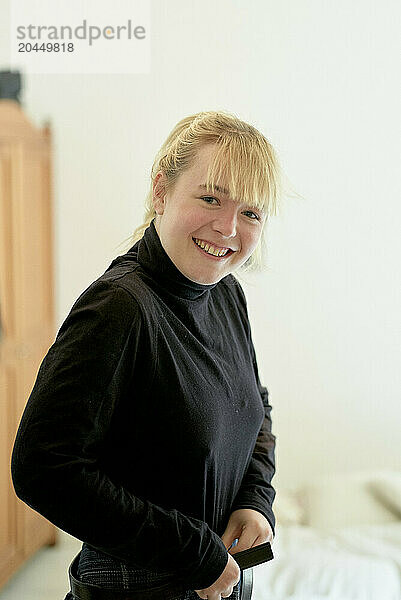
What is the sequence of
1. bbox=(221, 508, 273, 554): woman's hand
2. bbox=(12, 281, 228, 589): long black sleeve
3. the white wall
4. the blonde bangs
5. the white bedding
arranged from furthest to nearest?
the white wall
the white bedding
bbox=(221, 508, 273, 554): woman's hand
the blonde bangs
bbox=(12, 281, 228, 589): long black sleeve

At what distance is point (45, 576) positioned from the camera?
265cm

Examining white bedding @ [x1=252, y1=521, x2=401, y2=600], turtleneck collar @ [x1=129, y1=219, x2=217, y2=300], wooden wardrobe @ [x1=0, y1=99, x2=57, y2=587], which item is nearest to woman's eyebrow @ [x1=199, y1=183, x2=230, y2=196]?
turtleneck collar @ [x1=129, y1=219, x2=217, y2=300]

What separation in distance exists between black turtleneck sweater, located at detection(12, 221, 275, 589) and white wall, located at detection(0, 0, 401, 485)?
1662mm

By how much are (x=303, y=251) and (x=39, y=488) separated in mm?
1983

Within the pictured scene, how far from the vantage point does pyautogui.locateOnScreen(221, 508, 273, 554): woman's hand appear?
3.76 ft

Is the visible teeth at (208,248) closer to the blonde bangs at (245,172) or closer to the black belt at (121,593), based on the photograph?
the blonde bangs at (245,172)

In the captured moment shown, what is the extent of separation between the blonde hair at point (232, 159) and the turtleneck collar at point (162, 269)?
0.08 meters

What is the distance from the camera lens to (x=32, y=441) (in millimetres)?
916

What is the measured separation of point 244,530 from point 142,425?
0.93 feet

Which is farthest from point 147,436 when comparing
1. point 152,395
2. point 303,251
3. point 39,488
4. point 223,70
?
point 223,70

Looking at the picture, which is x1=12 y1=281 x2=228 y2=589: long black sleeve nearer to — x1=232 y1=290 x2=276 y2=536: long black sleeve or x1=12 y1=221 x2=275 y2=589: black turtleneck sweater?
x1=12 y1=221 x2=275 y2=589: black turtleneck sweater

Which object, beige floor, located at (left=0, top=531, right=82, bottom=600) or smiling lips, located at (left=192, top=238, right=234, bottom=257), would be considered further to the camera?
beige floor, located at (left=0, top=531, right=82, bottom=600)

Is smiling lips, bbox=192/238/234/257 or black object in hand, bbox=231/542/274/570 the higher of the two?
smiling lips, bbox=192/238/234/257

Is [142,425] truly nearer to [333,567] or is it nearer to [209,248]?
[209,248]
